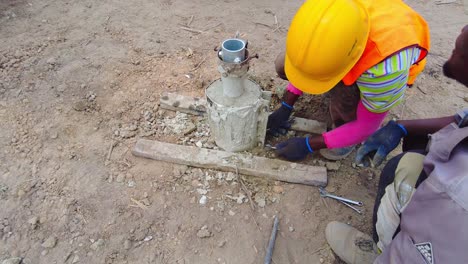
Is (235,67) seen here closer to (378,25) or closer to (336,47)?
(336,47)

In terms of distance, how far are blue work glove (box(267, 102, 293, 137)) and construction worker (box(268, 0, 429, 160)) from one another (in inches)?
23.2

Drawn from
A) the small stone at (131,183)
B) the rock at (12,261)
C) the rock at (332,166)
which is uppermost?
the rock at (12,261)

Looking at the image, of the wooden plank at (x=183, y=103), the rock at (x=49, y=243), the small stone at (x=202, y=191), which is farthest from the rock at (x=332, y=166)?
the rock at (x=49, y=243)

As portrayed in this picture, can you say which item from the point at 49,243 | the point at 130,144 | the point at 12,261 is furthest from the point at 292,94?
the point at 12,261

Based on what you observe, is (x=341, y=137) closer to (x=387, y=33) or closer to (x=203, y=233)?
(x=387, y=33)

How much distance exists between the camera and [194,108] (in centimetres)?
287

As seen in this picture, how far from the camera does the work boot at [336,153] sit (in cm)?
262

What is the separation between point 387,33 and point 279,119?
1.06 metres

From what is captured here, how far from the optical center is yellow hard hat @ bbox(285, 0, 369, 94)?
1.80 meters

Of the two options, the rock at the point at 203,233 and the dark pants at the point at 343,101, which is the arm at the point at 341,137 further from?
the rock at the point at 203,233

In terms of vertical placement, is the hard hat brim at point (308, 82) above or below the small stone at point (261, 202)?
above

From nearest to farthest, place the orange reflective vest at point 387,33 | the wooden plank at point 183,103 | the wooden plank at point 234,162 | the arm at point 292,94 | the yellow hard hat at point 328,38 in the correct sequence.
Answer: the yellow hard hat at point 328,38 → the orange reflective vest at point 387,33 → the wooden plank at point 234,162 → the arm at point 292,94 → the wooden plank at point 183,103

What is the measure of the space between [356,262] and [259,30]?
2.71 metres

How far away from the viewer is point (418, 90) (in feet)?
11.1
